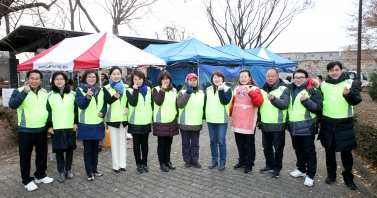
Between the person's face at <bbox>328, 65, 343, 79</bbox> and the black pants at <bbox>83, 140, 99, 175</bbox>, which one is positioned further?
the black pants at <bbox>83, 140, 99, 175</bbox>

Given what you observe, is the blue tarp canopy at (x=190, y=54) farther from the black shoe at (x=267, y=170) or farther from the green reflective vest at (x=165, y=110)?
the black shoe at (x=267, y=170)

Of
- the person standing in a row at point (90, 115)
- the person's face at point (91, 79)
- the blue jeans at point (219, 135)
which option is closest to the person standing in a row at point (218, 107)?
the blue jeans at point (219, 135)

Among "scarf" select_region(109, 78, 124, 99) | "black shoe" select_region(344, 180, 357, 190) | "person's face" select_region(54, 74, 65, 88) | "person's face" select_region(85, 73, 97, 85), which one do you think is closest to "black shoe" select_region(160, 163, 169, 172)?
"scarf" select_region(109, 78, 124, 99)

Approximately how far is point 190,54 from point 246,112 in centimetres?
709

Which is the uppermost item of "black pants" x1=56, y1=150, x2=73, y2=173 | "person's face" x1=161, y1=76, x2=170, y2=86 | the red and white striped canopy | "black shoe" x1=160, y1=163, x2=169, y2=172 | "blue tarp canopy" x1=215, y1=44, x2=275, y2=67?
"blue tarp canopy" x1=215, y1=44, x2=275, y2=67

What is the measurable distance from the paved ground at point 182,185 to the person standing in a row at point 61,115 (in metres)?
0.62

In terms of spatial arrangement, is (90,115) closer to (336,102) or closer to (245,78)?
(245,78)

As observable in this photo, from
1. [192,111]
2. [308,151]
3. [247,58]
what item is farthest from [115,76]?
[247,58]

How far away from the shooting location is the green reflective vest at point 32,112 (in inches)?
150

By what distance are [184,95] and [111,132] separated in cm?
136

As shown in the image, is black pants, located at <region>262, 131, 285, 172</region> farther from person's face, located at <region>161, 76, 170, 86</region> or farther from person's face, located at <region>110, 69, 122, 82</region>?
person's face, located at <region>110, 69, 122, 82</region>

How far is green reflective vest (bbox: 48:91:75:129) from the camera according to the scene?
4.01 meters

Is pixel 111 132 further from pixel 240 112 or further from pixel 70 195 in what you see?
pixel 240 112

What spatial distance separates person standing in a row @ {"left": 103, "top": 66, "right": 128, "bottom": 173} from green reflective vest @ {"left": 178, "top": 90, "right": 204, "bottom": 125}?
95cm
